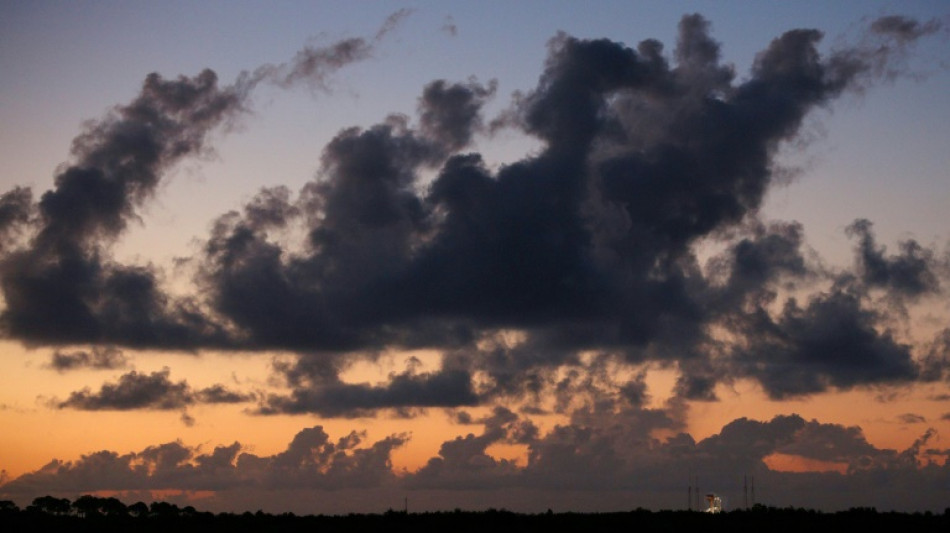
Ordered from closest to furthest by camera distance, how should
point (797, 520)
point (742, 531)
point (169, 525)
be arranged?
point (742, 531) → point (797, 520) → point (169, 525)

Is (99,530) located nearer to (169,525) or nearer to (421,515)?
(169,525)

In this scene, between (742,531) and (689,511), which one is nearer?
(742,531)

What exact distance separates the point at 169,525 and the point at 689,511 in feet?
241

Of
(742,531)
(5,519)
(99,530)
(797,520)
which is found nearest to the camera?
(742,531)

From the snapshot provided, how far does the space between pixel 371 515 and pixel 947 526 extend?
81556 millimetres

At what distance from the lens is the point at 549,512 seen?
559 feet

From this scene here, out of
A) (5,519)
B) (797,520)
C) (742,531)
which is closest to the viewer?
(742,531)

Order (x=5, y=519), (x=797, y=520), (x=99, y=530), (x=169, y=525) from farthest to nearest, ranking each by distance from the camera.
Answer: (x=5, y=519)
(x=169, y=525)
(x=99, y=530)
(x=797, y=520)

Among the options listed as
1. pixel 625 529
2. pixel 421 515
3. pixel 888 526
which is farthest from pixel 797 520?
pixel 421 515

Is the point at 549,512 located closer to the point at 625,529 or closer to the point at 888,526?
the point at 625,529

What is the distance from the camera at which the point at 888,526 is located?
463 feet

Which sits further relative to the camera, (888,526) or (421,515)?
(421,515)

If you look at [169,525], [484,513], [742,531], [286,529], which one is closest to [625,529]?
[742,531]

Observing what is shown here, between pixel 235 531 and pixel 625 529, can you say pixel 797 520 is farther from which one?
pixel 235 531
